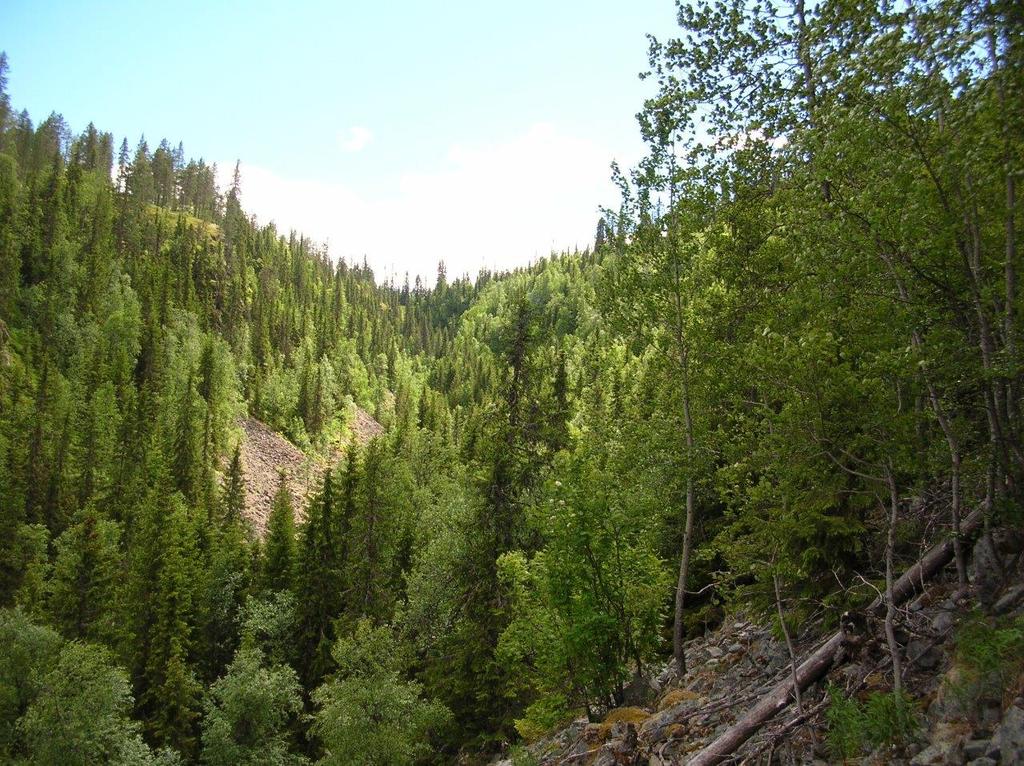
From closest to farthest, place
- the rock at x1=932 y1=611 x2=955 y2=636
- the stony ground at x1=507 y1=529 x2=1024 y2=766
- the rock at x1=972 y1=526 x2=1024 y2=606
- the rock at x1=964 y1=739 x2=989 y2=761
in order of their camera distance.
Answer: the rock at x1=964 y1=739 x2=989 y2=761 → the stony ground at x1=507 y1=529 x2=1024 y2=766 → the rock at x1=972 y1=526 x2=1024 y2=606 → the rock at x1=932 y1=611 x2=955 y2=636

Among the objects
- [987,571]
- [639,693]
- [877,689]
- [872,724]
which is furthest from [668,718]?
[987,571]

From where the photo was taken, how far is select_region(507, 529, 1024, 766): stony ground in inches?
187

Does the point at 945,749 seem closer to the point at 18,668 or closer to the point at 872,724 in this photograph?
the point at 872,724

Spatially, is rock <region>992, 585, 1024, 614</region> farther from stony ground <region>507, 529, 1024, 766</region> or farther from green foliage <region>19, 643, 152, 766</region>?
green foliage <region>19, 643, 152, 766</region>

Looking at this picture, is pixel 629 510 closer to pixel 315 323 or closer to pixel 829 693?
pixel 829 693

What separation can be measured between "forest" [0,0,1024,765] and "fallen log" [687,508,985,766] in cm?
21

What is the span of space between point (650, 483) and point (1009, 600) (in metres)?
8.70

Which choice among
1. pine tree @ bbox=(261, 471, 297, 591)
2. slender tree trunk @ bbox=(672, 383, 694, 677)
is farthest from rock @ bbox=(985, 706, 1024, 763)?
pine tree @ bbox=(261, 471, 297, 591)

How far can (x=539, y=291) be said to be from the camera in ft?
476

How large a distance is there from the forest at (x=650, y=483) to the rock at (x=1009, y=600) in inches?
24.4

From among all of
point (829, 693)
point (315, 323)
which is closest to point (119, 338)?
point (315, 323)

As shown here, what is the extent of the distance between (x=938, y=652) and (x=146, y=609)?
108ft

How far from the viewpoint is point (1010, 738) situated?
4.29 meters

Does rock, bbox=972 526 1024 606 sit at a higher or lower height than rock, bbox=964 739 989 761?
higher
